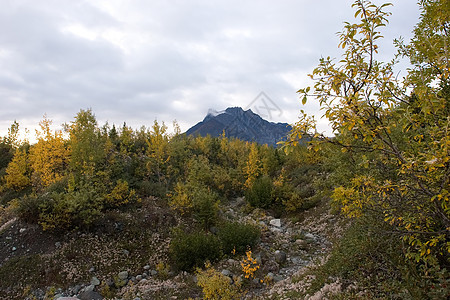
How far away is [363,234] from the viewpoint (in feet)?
17.2

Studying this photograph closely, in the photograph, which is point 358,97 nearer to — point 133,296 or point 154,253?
point 133,296

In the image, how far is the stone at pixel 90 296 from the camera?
7471 mm

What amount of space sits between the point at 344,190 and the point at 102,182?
1244 cm

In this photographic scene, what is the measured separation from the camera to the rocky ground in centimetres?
750

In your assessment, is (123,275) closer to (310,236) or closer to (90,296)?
(90,296)

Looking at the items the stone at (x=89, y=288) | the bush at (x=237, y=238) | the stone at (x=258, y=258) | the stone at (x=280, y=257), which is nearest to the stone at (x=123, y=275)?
the stone at (x=89, y=288)

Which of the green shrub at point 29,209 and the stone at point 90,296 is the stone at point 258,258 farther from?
the green shrub at point 29,209

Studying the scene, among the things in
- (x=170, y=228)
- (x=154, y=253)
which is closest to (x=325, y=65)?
(x=154, y=253)

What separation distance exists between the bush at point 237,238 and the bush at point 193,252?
1.46 feet

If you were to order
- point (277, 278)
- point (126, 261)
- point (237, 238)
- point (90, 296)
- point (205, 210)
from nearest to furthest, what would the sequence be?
1. point (90, 296)
2. point (277, 278)
3. point (126, 261)
4. point (237, 238)
5. point (205, 210)

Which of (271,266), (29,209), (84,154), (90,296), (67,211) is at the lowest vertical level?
(90,296)

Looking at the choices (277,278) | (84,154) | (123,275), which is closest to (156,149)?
(84,154)

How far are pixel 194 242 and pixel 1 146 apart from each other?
30.5 meters

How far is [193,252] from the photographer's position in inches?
353
